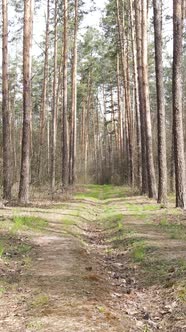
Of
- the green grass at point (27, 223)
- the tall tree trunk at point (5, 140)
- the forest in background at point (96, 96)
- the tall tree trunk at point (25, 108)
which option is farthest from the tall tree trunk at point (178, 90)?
the tall tree trunk at point (5, 140)

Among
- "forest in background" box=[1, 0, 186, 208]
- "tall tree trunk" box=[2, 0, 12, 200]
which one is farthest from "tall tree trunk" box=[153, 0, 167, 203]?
"tall tree trunk" box=[2, 0, 12, 200]

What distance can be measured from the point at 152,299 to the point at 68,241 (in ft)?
13.7

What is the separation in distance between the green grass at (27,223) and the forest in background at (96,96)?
4478 millimetres

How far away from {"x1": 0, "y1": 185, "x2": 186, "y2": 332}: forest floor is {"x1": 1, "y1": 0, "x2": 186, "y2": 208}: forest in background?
490 centimetres

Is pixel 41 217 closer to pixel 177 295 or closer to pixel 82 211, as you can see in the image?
pixel 82 211

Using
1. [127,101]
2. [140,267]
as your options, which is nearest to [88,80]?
[127,101]

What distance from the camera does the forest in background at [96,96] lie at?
57.3 ft

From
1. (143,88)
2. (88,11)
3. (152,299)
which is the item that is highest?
(88,11)

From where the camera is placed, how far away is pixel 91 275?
Answer: 7.38 metres

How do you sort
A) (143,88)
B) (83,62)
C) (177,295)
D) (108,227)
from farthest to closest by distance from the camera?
(83,62), (143,88), (108,227), (177,295)

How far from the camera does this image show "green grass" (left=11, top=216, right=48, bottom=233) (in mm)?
11562

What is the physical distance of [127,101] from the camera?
3394 cm

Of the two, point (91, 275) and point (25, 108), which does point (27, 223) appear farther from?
point (25, 108)

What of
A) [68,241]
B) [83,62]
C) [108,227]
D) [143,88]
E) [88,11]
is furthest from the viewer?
[83,62]
